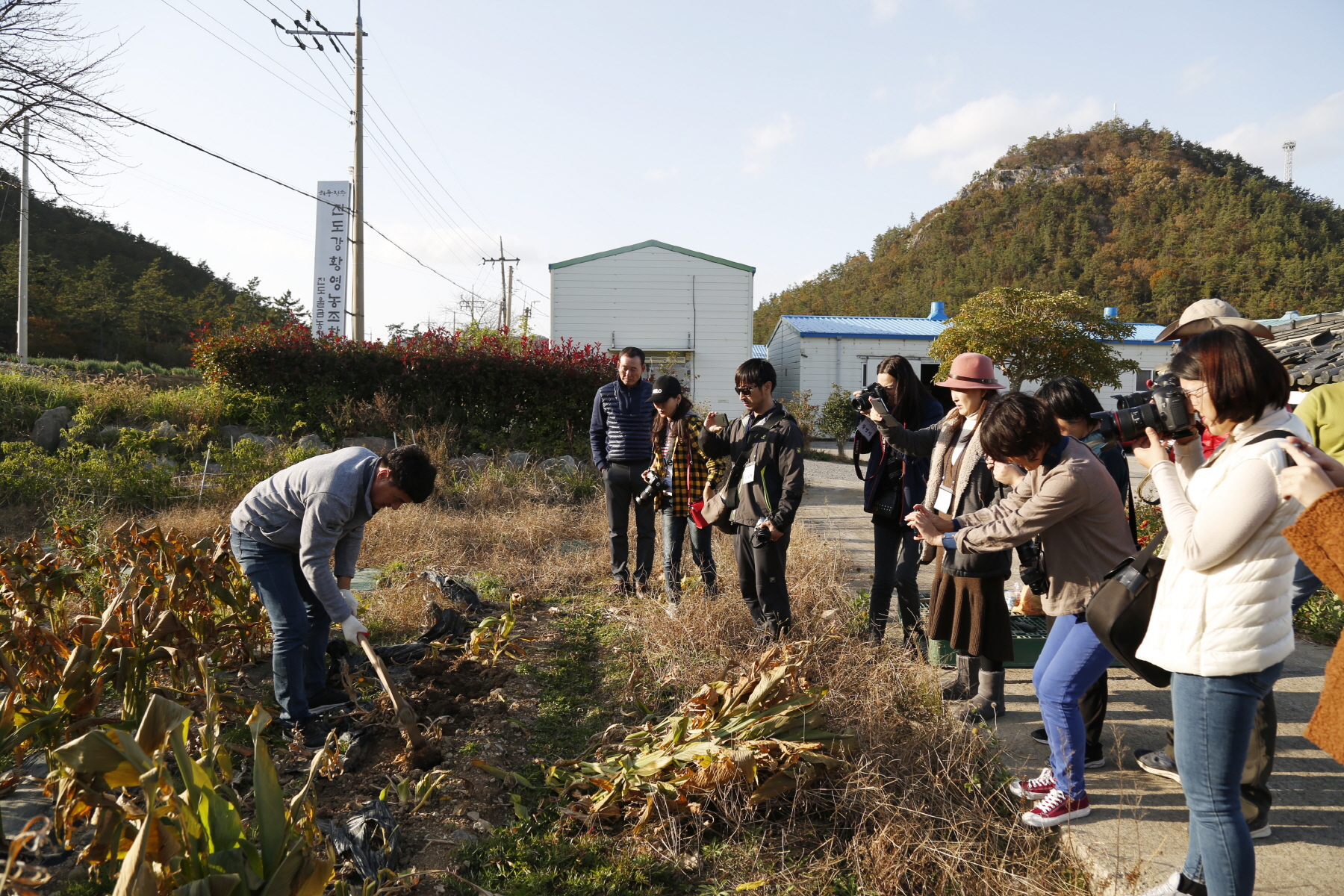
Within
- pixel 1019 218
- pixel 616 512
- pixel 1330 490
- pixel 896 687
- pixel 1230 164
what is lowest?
pixel 896 687

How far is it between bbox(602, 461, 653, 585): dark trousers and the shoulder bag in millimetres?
3692

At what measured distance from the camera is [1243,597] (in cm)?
182

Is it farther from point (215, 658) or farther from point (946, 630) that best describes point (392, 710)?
point (946, 630)

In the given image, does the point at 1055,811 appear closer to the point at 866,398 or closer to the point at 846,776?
the point at 846,776

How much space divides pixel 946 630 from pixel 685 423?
224cm

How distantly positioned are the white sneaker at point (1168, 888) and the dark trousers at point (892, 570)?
1.98 m

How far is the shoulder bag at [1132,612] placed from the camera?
2.20 meters

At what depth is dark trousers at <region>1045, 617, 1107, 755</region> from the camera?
3.04 metres

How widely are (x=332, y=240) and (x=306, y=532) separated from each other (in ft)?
42.2

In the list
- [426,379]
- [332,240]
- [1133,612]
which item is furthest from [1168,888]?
[332,240]

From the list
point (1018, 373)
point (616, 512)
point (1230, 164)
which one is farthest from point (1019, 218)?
point (616, 512)

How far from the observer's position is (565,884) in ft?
7.77

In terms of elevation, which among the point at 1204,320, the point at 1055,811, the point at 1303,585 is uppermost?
the point at 1204,320

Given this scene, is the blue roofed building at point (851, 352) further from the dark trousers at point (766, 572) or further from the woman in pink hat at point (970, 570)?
the woman in pink hat at point (970, 570)
